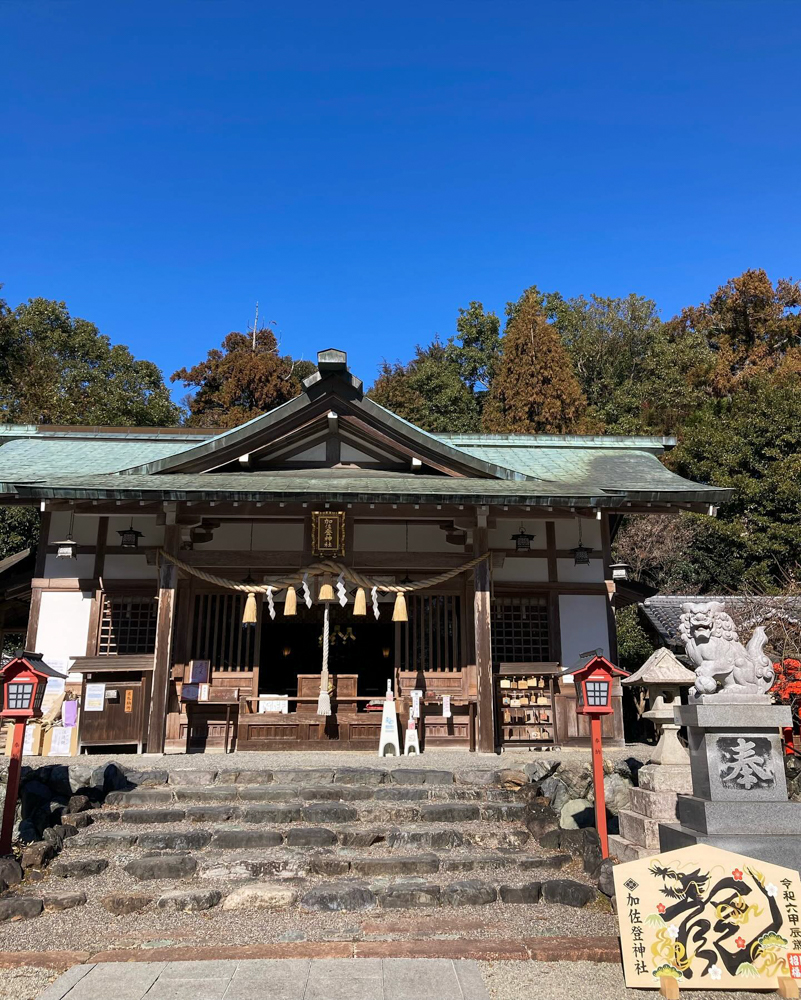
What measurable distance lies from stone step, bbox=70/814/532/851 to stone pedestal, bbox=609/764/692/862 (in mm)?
999

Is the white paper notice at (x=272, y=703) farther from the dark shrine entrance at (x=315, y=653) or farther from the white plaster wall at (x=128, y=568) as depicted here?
the dark shrine entrance at (x=315, y=653)

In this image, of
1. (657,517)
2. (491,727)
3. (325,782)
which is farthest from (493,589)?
(657,517)

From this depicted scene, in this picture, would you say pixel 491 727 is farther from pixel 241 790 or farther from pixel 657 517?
pixel 657 517

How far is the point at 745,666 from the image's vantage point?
21.3ft

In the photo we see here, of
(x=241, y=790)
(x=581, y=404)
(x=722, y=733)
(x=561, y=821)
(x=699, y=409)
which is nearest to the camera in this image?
(x=722, y=733)

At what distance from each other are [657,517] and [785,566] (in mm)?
4173

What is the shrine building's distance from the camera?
11992 mm

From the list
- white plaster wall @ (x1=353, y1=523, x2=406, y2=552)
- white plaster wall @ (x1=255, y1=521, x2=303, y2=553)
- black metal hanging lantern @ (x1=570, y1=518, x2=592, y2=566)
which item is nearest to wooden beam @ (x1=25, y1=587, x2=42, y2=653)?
white plaster wall @ (x1=255, y1=521, x2=303, y2=553)

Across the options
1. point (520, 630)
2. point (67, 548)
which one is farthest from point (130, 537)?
point (520, 630)

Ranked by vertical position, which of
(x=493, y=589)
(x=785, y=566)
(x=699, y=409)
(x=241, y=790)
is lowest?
(x=241, y=790)

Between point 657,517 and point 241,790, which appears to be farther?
point 657,517

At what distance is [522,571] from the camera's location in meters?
14.1

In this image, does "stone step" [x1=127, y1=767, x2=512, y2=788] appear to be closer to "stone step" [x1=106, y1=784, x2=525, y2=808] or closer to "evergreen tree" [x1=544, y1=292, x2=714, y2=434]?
"stone step" [x1=106, y1=784, x2=525, y2=808]

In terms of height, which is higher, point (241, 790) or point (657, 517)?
point (657, 517)
